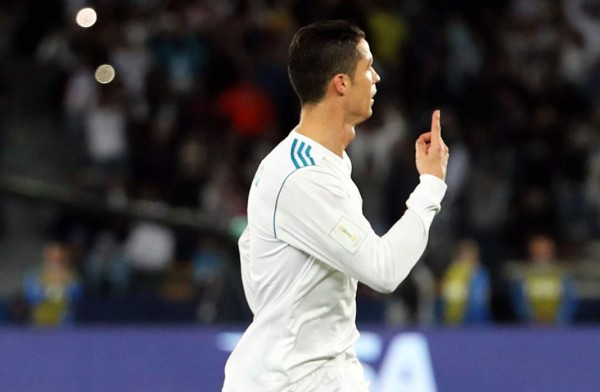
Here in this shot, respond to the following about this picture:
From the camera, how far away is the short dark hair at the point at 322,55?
3.91m

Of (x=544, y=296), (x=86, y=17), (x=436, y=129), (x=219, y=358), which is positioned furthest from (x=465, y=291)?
(x=436, y=129)

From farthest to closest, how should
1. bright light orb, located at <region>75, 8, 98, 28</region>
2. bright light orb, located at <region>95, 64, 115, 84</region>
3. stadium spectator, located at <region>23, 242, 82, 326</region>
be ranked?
1. bright light orb, located at <region>75, 8, 98, 28</region>
2. bright light orb, located at <region>95, 64, 115, 84</region>
3. stadium spectator, located at <region>23, 242, 82, 326</region>

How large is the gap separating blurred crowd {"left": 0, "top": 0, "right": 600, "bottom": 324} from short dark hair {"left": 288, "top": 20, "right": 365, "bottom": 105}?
689cm

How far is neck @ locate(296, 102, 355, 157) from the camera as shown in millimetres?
3943

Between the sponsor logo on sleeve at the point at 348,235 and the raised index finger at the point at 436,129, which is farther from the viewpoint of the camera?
the raised index finger at the point at 436,129

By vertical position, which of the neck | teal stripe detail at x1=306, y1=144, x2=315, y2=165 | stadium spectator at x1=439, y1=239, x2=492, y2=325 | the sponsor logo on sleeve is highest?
the neck

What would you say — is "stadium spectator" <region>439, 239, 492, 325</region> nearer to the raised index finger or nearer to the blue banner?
the blue banner

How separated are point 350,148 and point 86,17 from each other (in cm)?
324

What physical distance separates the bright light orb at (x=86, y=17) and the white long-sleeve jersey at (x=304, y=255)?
1016 centimetres

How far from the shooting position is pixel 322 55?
3.91m

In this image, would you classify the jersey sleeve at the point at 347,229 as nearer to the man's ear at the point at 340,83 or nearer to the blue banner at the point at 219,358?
the man's ear at the point at 340,83

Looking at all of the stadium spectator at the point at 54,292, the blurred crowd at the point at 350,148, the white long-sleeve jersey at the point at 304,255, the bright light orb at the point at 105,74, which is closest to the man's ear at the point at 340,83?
the white long-sleeve jersey at the point at 304,255

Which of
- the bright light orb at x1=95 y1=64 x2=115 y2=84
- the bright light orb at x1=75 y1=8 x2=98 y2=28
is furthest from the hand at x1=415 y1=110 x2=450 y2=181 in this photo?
the bright light orb at x1=75 y1=8 x2=98 y2=28

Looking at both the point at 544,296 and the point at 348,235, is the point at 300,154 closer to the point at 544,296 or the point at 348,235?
the point at 348,235
